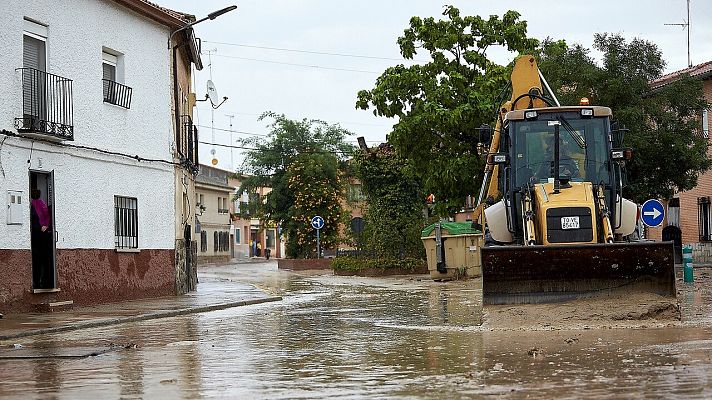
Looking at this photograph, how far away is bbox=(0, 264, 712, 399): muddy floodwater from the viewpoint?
8.84 metres

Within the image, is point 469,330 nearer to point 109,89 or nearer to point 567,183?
point 567,183

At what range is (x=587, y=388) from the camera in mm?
8438

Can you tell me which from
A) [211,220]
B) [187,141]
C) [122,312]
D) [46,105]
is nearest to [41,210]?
[46,105]

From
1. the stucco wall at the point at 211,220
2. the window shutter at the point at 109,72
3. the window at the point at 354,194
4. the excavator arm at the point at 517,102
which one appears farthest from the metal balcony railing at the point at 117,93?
the stucco wall at the point at 211,220

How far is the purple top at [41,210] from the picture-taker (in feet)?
67.2

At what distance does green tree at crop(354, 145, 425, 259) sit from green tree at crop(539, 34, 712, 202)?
1199 cm

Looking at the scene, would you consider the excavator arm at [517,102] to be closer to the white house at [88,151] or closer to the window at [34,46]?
the white house at [88,151]

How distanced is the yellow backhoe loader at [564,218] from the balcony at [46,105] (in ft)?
28.1

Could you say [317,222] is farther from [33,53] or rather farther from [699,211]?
[33,53]

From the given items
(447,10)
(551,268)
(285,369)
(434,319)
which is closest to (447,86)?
(447,10)

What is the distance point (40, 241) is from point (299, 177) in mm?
35914

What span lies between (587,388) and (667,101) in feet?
79.3

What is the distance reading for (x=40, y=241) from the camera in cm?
2114

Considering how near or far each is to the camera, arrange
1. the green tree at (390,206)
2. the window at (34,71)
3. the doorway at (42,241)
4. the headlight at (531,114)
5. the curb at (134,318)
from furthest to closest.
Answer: the green tree at (390,206) < the doorway at (42,241) < the window at (34,71) < the headlight at (531,114) < the curb at (134,318)
